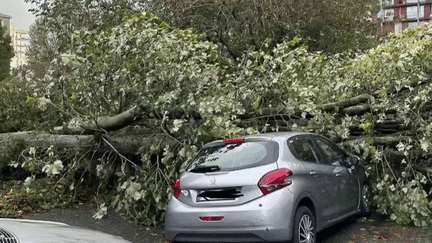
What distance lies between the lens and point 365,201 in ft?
29.0

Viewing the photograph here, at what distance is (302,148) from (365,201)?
220 centimetres

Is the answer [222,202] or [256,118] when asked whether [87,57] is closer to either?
[256,118]

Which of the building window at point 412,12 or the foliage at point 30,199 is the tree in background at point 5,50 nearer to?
the foliage at point 30,199

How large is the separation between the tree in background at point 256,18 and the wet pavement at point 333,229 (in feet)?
34.2

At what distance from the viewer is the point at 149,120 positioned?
10.4 meters

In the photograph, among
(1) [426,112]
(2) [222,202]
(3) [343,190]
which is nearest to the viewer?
(2) [222,202]

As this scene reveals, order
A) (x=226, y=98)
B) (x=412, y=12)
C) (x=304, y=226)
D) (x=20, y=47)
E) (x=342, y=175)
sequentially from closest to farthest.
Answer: (x=304, y=226), (x=342, y=175), (x=226, y=98), (x=20, y=47), (x=412, y=12)

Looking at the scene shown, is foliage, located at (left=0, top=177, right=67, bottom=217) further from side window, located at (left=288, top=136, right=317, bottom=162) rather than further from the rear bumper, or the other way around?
side window, located at (left=288, top=136, right=317, bottom=162)

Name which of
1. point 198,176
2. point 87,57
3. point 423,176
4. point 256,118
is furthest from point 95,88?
point 423,176

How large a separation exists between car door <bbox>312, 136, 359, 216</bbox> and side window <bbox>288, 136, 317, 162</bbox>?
0.33 m

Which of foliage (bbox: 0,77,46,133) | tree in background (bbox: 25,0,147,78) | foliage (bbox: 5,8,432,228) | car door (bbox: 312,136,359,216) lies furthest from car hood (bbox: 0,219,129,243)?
tree in background (bbox: 25,0,147,78)

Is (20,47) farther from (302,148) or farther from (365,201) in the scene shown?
(302,148)

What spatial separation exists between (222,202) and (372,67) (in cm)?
483

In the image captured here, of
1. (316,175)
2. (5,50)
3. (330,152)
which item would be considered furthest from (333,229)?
(5,50)
